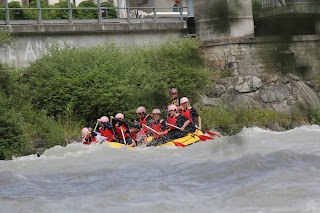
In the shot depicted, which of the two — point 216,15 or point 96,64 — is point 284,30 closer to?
point 216,15

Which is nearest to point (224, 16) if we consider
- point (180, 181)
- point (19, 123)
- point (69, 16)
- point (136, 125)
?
point (180, 181)

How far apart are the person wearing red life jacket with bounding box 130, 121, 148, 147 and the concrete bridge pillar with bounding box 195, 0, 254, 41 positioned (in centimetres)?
1290

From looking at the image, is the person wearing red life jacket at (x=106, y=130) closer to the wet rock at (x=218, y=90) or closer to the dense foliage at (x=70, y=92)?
the dense foliage at (x=70, y=92)

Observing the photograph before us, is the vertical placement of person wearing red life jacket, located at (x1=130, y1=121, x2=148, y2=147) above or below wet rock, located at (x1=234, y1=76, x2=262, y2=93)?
below

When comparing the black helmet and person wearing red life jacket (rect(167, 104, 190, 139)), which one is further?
the black helmet

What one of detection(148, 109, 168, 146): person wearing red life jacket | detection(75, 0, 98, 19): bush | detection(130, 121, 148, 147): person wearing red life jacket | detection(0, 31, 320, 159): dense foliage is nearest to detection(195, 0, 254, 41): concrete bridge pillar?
detection(148, 109, 168, 146): person wearing red life jacket

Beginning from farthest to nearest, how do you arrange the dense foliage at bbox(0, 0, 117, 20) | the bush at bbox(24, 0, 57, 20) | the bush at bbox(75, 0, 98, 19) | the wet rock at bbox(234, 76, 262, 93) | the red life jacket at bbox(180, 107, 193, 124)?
1. the bush at bbox(75, 0, 98, 19)
2. the bush at bbox(24, 0, 57, 20)
3. the dense foliage at bbox(0, 0, 117, 20)
4. the red life jacket at bbox(180, 107, 193, 124)
5. the wet rock at bbox(234, 76, 262, 93)

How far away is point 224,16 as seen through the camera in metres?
2.66

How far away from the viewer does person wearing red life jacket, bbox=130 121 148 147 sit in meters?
16.0

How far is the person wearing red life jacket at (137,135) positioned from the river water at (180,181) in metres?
2.07

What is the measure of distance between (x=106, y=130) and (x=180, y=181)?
7340mm

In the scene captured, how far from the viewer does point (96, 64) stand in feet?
58.7

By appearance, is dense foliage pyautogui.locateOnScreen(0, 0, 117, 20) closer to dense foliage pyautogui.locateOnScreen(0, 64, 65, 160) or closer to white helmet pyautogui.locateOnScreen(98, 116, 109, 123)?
dense foliage pyautogui.locateOnScreen(0, 64, 65, 160)

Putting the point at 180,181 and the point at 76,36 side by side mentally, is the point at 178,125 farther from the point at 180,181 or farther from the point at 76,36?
the point at 180,181
